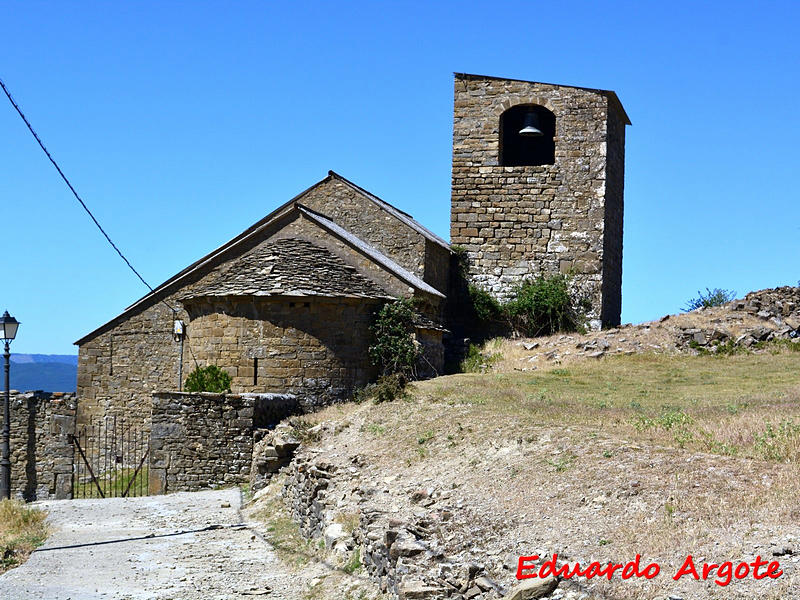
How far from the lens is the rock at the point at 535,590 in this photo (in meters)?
7.66

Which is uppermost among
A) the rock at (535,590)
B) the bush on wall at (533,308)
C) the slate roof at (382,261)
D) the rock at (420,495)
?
the slate roof at (382,261)

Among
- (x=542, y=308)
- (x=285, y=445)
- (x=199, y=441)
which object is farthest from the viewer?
(x=542, y=308)

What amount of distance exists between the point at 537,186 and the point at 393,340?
29.2ft

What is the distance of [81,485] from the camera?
24125 mm

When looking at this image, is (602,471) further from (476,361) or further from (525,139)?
(525,139)

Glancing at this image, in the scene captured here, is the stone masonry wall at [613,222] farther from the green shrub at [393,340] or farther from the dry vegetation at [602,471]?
the dry vegetation at [602,471]

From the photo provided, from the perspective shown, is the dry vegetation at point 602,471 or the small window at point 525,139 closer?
the dry vegetation at point 602,471

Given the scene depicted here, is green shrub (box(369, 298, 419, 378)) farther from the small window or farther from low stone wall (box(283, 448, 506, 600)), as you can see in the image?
the small window

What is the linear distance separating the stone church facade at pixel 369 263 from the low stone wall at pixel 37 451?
5.88 ft

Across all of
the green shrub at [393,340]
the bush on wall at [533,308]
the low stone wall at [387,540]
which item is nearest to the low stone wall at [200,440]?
the green shrub at [393,340]

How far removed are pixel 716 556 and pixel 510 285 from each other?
2165 centimetres

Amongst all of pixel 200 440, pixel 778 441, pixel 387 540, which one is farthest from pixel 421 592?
pixel 200 440

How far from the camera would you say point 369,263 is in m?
24.1

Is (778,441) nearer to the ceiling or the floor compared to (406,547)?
nearer to the ceiling
